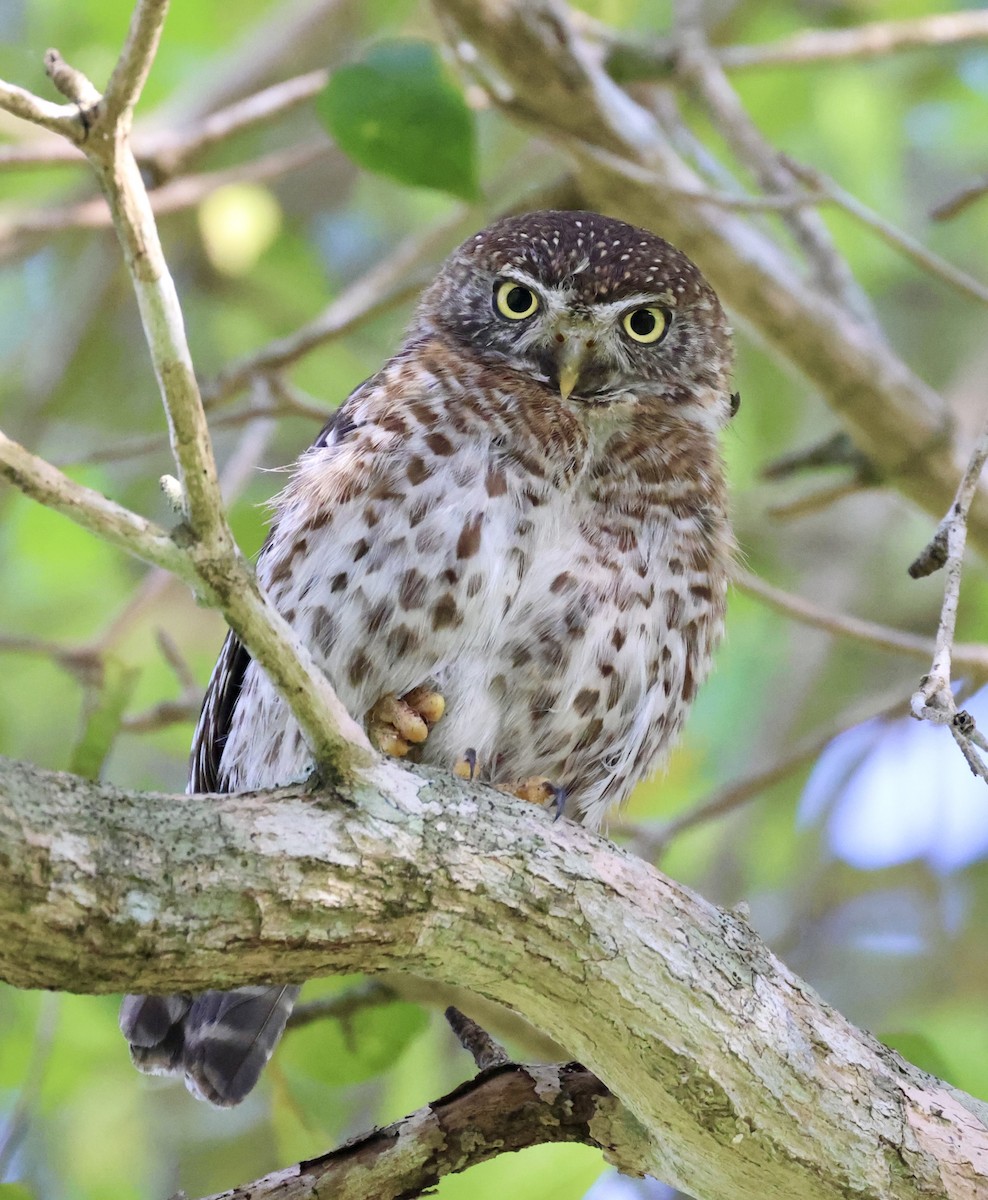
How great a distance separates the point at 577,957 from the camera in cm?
271

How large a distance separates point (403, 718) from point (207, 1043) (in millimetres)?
933

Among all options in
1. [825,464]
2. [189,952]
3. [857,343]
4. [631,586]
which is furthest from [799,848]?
[189,952]

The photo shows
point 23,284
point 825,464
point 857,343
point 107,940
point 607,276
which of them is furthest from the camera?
point 23,284

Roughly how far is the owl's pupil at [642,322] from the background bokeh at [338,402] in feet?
3.49

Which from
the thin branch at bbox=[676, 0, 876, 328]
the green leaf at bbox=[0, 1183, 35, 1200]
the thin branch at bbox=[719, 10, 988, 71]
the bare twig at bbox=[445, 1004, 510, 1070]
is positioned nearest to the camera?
the bare twig at bbox=[445, 1004, 510, 1070]

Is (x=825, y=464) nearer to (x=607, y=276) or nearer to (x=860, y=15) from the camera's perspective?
(x=607, y=276)

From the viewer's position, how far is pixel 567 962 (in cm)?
271

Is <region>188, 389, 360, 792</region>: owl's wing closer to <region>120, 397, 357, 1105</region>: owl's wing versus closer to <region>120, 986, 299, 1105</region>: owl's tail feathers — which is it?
<region>120, 397, 357, 1105</region>: owl's wing

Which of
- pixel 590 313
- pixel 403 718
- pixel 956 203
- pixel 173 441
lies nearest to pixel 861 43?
pixel 956 203

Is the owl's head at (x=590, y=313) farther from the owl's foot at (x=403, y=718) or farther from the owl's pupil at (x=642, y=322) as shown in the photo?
the owl's foot at (x=403, y=718)

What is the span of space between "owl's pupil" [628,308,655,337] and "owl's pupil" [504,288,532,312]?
277mm

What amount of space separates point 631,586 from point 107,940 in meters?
1.85

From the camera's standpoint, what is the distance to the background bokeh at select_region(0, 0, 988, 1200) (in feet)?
19.2

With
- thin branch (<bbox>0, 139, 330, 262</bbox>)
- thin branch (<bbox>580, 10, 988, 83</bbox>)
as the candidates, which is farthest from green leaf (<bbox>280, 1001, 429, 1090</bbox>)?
thin branch (<bbox>580, 10, 988, 83</bbox>)
